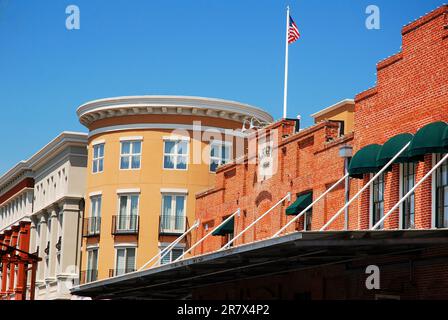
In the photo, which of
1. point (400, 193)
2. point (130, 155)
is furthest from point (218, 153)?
point (400, 193)

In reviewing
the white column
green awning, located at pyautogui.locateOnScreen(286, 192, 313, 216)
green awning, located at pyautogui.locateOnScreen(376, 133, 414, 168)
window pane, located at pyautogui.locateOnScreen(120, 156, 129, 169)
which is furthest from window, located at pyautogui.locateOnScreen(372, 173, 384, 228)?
the white column

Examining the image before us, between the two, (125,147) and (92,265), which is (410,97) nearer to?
(125,147)

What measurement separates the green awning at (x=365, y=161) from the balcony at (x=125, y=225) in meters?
30.9

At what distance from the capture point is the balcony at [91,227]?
6450cm

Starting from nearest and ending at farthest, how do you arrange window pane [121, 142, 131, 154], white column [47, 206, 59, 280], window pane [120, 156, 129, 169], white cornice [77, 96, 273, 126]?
white cornice [77, 96, 273, 126]
window pane [120, 156, 129, 169]
window pane [121, 142, 131, 154]
white column [47, 206, 59, 280]

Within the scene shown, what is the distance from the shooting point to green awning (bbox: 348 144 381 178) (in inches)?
1280

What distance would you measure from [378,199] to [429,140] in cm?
485

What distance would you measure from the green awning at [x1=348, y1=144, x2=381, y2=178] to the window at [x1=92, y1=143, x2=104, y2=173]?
33.9 meters

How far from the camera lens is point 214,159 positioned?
64562 mm

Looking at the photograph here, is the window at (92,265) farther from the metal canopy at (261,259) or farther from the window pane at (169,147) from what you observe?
the metal canopy at (261,259)

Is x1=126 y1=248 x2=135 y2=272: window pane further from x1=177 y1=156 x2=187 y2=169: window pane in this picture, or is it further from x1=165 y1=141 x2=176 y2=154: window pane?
x1=165 y1=141 x2=176 y2=154: window pane

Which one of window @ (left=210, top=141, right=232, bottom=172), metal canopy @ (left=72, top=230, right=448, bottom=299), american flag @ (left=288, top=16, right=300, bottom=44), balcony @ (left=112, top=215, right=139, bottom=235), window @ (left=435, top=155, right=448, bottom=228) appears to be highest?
american flag @ (left=288, top=16, right=300, bottom=44)

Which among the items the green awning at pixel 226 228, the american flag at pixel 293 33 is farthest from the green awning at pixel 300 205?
the american flag at pixel 293 33
